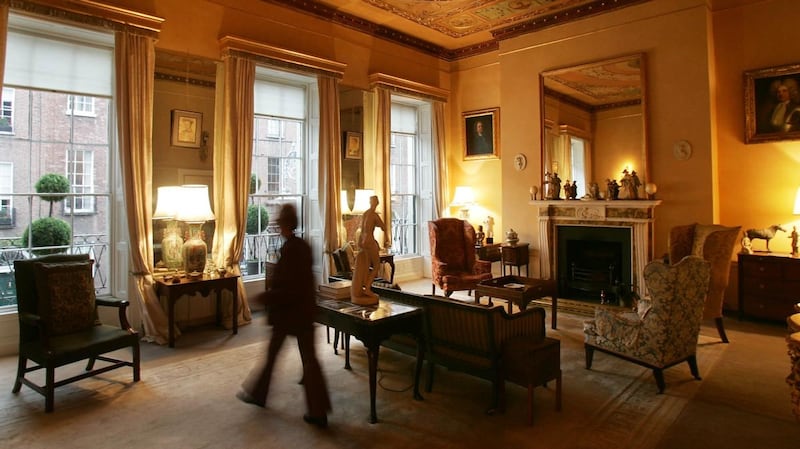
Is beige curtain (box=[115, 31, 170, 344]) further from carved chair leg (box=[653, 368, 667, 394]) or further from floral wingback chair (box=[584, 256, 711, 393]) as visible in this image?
carved chair leg (box=[653, 368, 667, 394])

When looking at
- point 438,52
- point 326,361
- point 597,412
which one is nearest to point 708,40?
point 438,52

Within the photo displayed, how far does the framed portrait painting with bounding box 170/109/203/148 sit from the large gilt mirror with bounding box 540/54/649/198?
491 cm

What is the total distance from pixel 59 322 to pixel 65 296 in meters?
0.21

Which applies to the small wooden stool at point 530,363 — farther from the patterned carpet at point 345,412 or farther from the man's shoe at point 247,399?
the man's shoe at point 247,399

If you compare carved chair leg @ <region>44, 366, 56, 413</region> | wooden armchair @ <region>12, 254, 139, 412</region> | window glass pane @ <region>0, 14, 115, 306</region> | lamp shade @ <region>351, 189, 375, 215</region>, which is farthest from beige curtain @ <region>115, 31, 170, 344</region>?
lamp shade @ <region>351, 189, 375, 215</region>

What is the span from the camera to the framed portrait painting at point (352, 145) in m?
7.18

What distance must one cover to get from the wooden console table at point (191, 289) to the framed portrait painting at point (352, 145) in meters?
2.77

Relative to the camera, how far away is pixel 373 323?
3154 millimetres

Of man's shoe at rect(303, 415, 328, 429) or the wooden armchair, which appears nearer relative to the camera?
man's shoe at rect(303, 415, 328, 429)

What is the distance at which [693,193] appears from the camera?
5.87 metres

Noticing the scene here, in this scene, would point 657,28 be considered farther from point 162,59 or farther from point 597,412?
point 162,59

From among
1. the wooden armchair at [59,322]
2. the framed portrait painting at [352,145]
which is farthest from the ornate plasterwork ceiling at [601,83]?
the wooden armchair at [59,322]

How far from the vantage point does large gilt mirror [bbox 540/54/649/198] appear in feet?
20.7

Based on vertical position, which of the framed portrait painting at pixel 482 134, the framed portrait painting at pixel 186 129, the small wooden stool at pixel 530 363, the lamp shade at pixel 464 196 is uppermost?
the framed portrait painting at pixel 482 134
